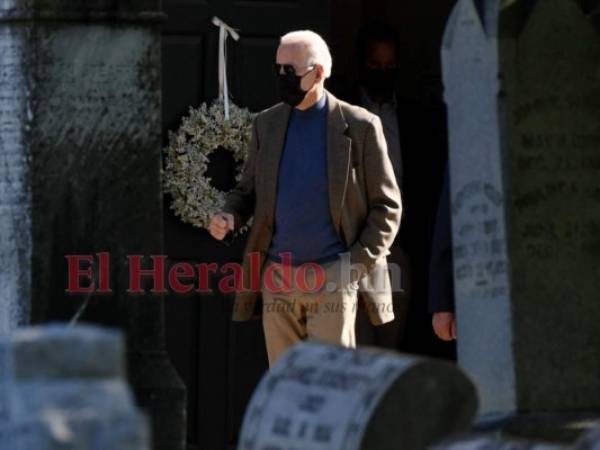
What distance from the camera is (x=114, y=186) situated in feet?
31.7

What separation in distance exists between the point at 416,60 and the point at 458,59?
3703mm

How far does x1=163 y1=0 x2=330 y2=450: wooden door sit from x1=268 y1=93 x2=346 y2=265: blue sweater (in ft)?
6.05

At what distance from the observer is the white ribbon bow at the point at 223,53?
11867 mm

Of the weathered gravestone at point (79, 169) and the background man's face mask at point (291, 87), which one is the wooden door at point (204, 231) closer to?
the background man's face mask at point (291, 87)

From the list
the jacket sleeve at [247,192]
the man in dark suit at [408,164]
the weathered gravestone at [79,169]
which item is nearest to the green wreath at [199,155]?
the man in dark suit at [408,164]

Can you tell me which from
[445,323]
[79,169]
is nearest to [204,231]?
[79,169]

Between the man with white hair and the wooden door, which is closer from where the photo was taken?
the man with white hair

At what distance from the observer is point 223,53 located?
12.0 meters

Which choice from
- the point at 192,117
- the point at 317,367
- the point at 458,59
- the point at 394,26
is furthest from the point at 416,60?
the point at 317,367

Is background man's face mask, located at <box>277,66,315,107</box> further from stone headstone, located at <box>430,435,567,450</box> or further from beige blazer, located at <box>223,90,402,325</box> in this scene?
stone headstone, located at <box>430,435,567,450</box>

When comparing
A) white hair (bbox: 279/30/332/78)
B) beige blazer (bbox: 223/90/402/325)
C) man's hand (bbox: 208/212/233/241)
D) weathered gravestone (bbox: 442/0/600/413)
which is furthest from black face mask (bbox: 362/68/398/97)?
weathered gravestone (bbox: 442/0/600/413)

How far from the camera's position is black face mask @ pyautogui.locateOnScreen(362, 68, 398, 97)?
37.8 ft

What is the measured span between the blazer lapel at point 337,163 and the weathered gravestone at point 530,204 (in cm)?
138

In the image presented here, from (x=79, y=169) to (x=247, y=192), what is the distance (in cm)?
86
